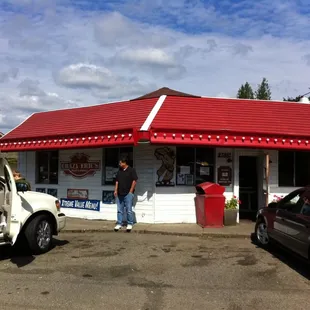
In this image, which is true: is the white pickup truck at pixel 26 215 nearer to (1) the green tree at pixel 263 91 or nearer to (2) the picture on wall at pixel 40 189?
(2) the picture on wall at pixel 40 189

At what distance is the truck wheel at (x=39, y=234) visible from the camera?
7831 millimetres

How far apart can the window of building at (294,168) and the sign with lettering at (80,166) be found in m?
5.78

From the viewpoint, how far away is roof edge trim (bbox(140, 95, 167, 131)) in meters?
11.2

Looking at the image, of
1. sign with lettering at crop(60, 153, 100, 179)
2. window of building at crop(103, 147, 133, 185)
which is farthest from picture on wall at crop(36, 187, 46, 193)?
window of building at crop(103, 147, 133, 185)

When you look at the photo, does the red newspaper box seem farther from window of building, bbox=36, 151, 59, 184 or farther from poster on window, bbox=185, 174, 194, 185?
window of building, bbox=36, 151, 59, 184

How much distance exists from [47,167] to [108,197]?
3012 millimetres

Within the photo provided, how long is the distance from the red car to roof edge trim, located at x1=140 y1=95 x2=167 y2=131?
385cm

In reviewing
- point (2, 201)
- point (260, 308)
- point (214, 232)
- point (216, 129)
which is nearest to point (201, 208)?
point (214, 232)

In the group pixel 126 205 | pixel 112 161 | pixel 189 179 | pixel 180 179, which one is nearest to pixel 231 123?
pixel 189 179

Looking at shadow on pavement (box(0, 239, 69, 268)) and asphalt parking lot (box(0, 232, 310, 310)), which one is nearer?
asphalt parking lot (box(0, 232, 310, 310))

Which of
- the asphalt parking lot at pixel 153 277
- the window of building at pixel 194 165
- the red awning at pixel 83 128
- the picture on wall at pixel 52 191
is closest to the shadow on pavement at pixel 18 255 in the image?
the asphalt parking lot at pixel 153 277

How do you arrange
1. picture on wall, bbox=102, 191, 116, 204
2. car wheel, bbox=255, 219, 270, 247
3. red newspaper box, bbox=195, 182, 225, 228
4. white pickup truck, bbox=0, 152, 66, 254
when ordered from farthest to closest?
1. picture on wall, bbox=102, 191, 116, 204
2. red newspaper box, bbox=195, 182, 225, 228
3. car wheel, bbox=255, 219, 270, 247
4. white pickup truck, bbox=0, 152, 66, 254

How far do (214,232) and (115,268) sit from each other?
416cm

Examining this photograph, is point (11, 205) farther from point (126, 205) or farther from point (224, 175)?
point (224, 175)
